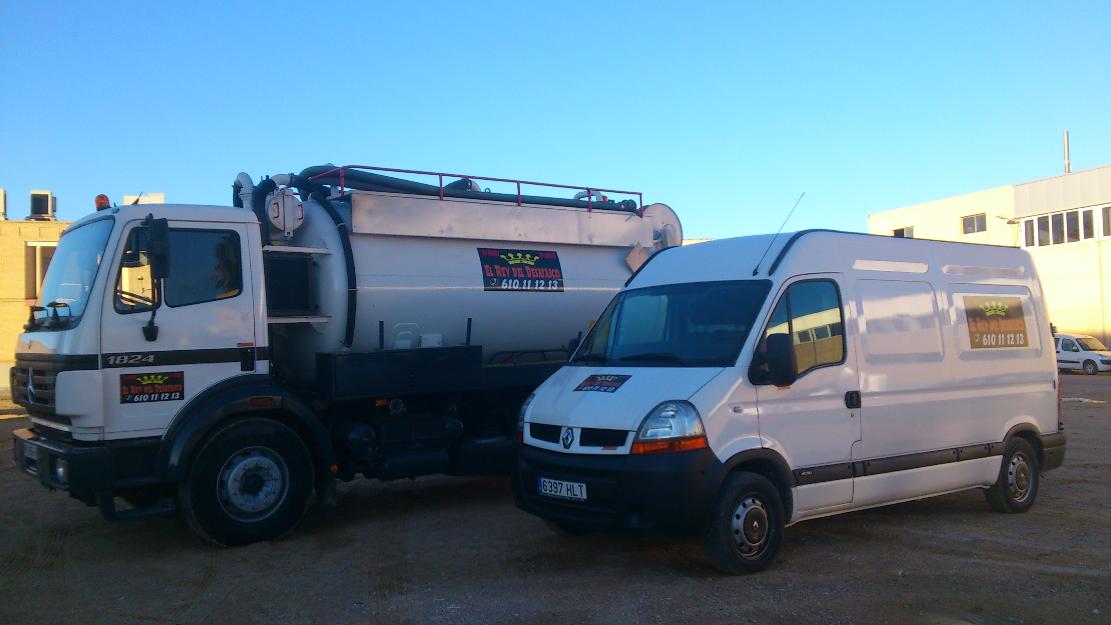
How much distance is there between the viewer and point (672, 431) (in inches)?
233

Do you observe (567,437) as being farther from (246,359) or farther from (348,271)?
(348,271)

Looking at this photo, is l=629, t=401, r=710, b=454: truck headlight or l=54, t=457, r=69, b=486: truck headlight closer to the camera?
l=629, t=401, r=710, b=454: truck headlight

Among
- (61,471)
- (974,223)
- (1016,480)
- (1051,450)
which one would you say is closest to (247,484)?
(61,471)

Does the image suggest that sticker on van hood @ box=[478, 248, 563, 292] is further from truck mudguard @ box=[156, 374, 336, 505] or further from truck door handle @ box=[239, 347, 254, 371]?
truck door handle @ box=[239, 347, 254, 371]

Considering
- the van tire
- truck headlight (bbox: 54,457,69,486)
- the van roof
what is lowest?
the van tire

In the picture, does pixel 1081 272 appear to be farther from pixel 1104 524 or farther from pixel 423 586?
pixel 423 586

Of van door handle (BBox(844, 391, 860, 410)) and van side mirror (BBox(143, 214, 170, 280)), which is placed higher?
van side mirror (BBox(143, 214, 170, 280))

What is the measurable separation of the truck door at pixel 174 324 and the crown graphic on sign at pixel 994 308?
6989 mm

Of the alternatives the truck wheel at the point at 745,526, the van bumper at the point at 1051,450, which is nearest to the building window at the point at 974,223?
the van bumper at the point at 1051,450

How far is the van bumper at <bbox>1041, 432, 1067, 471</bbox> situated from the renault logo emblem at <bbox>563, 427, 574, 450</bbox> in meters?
5.30

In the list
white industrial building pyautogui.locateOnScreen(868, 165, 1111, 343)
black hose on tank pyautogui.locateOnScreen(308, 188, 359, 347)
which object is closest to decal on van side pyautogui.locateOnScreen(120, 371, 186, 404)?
black hose on tank pyautogui.locateOnScreen(308, 188, 359, 347)

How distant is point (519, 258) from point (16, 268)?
26.7m

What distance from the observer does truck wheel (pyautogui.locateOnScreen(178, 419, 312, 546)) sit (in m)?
7.25

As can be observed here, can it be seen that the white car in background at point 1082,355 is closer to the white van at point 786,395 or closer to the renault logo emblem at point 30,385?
the white van at point 786,395
